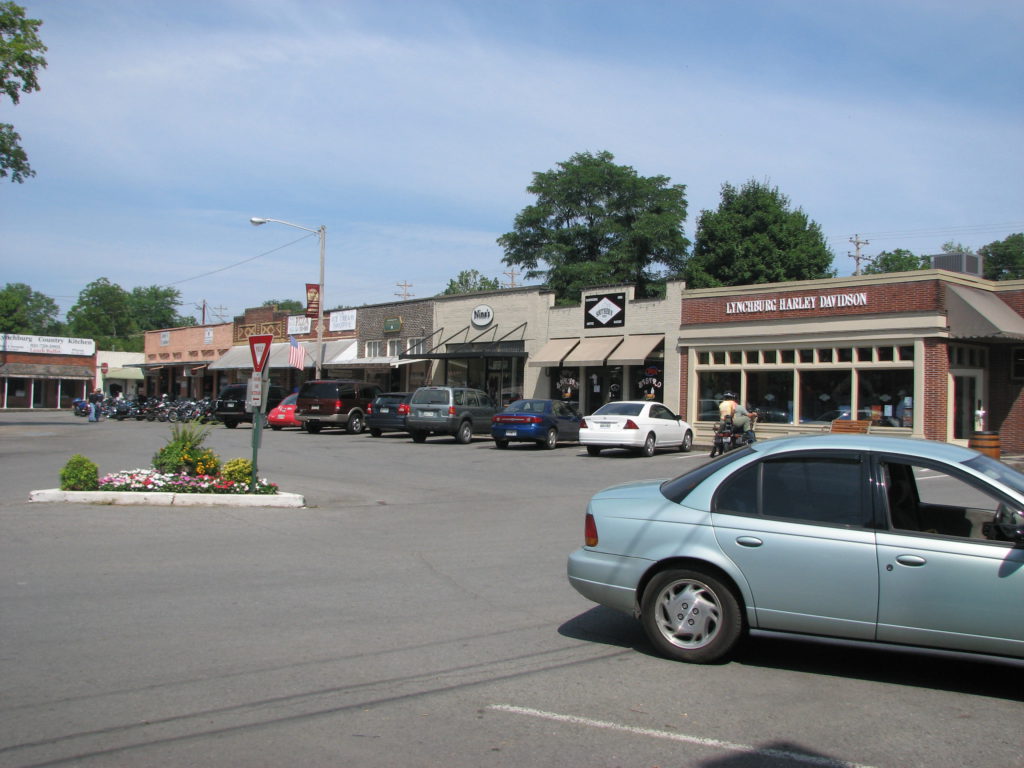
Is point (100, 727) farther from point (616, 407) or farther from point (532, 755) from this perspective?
point (616, 407)

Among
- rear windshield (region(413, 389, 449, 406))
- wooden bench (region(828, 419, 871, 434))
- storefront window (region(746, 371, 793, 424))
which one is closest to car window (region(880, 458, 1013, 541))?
wooden bench (region(828, 419, 871, 434))

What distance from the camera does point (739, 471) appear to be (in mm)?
5918

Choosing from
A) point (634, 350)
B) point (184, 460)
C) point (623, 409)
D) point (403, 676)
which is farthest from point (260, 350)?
point (634, 350)

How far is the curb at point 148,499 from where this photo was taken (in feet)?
43.2

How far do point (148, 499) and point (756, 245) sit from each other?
3863cm

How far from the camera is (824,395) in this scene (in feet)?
83.7

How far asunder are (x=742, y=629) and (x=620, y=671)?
2.76 feet

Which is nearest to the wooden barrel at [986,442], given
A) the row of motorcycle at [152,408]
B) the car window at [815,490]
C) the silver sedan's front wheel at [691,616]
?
the car window at [815,490]

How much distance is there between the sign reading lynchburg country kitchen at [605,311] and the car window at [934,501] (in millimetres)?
25581

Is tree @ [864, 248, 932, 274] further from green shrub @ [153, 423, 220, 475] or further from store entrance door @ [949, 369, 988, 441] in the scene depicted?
green shrub @ [153, 423, 220, 475]

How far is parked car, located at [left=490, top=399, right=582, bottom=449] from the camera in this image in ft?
82.9

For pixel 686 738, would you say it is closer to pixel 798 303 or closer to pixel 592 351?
pixel 798 303

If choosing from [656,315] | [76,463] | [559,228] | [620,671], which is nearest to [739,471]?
[620,671]

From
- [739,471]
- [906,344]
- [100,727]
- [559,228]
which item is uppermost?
[559,228]
